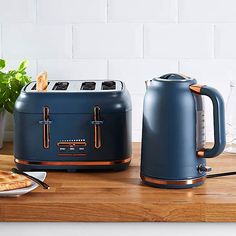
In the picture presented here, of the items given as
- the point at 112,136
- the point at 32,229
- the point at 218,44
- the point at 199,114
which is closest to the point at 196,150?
the point at 199,114

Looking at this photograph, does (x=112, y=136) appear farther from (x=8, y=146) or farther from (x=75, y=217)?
(x=8, y=146)

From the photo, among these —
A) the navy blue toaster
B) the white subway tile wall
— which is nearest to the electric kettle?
the navy blue toaster

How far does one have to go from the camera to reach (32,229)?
5.77 ft

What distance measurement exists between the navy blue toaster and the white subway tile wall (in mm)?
362

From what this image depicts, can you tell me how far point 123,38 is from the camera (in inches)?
93.2

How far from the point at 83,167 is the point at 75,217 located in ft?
0.98

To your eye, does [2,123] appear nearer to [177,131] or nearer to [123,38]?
[123,38]

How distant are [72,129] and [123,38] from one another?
49 centimetres

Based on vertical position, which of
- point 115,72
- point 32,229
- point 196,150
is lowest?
point 32,229

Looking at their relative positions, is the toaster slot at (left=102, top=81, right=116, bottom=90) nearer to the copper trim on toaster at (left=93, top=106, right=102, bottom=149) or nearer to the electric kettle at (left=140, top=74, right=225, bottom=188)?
the copper trim on toaster at (left=93, top=106, right=102, bottom=149)

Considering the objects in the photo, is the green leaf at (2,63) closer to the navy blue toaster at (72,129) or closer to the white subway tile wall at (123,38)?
the white subway tile wall at (123,38)

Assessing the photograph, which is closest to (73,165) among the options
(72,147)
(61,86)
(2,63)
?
(72,147)

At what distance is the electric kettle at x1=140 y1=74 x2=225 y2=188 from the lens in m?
1.83

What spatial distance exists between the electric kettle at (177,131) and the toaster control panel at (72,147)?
0.20 meters
